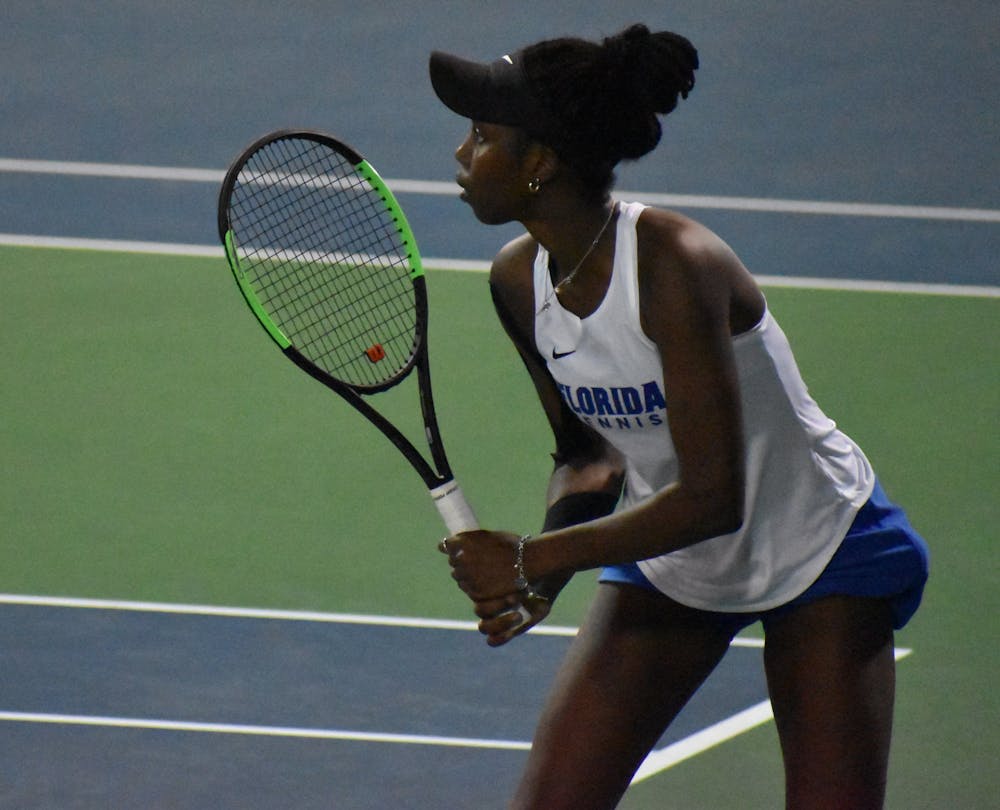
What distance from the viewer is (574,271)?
328 centimetres

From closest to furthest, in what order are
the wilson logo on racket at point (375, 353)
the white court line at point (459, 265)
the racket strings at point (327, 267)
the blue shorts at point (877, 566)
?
the blue shorts at point (877, 566), the wilson logo on racket at point (375, 353), the racket strings at point (327, 267), the white court line at point (459, 265)

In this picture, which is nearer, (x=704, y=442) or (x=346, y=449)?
(x=704, y=442)

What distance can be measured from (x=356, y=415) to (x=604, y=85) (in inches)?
152

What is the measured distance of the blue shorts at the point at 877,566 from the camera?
3.33 meters

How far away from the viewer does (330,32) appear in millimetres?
11570

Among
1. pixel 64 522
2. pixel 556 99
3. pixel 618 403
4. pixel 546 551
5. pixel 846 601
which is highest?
pixel 556 99

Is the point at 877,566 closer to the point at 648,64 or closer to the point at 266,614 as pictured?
the point at 648,64

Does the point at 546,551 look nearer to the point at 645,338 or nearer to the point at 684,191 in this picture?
the point at 645,338

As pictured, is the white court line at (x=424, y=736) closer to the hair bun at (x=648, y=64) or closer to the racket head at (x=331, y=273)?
the racket head at (x=331, y=273)

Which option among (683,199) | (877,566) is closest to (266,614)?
(877,566)

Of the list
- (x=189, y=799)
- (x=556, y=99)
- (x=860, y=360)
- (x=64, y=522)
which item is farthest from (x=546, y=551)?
(x=860, y=360)

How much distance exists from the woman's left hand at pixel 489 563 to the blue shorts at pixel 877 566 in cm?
50

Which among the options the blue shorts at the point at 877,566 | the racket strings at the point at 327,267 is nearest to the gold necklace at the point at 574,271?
the blue shorts at the point at 877,566

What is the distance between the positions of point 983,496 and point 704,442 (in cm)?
342
